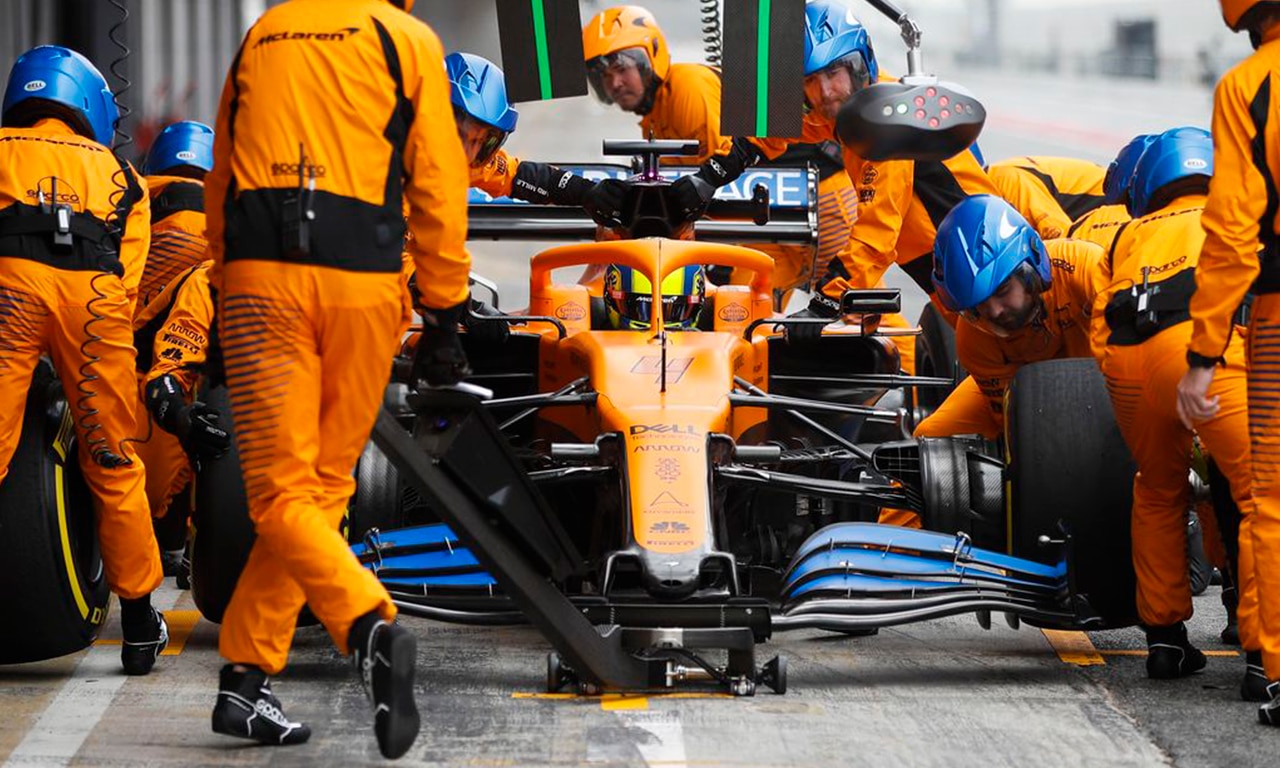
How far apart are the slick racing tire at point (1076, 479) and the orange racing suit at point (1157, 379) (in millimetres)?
96

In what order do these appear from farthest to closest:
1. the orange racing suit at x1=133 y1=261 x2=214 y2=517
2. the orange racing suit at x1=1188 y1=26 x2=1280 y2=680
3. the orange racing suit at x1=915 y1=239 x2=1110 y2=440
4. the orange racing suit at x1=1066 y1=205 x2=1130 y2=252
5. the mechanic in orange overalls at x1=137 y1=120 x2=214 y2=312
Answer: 1. the mechanic in orange overalls at x1=137 y1=120 x2=214 y2=312
2. the orange racing suit at x1=1066 y1=205 x2=1130 y2=252
3. the orange racing suit at x1=915 y1=239 x2=1110 y2=440
4. the orange racing suit at x1=133 y1=261 x2=214 y2=517
5. the orange racing suit at x1=1188 y1=26 x2=1280 y2=680

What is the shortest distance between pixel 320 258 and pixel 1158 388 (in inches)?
110

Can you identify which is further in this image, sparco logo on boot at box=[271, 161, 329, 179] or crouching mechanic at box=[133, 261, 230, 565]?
crouching mechanic at box=[133, 261, 230, 565]

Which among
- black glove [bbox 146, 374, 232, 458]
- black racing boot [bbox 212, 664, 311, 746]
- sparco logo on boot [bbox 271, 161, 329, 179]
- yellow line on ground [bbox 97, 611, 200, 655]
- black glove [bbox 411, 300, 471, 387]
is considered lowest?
yellow line on ground [bbox 97, 611, 200, 655]

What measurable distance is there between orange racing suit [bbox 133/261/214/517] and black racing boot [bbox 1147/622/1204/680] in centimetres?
329

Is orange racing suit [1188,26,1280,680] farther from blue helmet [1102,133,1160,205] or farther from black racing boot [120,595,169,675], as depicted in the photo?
black racing boot [120,595,169,675]

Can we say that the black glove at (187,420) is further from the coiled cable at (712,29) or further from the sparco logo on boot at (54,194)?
the coiled cable at (712,29)

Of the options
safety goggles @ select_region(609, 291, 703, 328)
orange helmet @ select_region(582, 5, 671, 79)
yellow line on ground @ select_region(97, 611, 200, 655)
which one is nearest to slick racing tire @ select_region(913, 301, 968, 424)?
orange helmet @ select_region(582, 5, 671, 79)

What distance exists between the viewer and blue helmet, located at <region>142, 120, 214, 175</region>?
8789 millimetres

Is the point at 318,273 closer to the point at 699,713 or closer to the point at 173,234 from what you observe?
the point at 699,713

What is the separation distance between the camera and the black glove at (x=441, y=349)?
562 centimetres

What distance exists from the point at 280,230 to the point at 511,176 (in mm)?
3738

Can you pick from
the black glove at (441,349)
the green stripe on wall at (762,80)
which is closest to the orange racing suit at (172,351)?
the black glove at (441,349)

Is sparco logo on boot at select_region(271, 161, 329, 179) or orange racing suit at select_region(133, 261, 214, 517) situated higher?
sparco logo on boot at select_region(271, 161, 329, 179)
